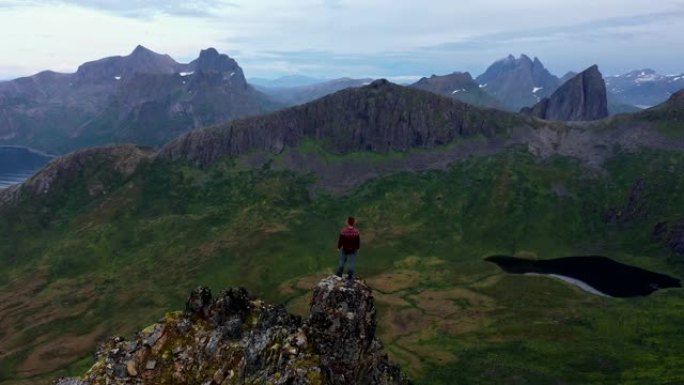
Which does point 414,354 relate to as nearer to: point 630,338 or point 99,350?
point 630,338

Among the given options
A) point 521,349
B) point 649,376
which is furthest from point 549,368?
point 649,376

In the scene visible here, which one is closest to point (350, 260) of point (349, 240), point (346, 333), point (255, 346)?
point (349, 240)

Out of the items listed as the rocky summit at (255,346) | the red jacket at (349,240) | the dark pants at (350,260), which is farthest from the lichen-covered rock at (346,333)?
the red jacket at (349,240)

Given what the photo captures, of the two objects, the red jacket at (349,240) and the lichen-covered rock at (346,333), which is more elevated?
the red jacket at (349,240)

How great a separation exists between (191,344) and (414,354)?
15394cm

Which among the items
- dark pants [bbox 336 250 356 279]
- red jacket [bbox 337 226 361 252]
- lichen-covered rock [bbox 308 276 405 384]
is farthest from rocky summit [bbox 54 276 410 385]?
red jacket [bbox 337 226 361 252]

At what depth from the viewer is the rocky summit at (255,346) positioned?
43906 mm

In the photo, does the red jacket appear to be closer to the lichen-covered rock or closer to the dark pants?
the dark pants

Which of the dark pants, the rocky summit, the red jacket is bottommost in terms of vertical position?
the rocky summit

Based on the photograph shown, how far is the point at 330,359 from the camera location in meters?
43.3

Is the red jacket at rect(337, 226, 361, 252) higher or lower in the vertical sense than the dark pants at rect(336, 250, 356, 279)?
higher

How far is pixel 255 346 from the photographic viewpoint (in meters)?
46.5

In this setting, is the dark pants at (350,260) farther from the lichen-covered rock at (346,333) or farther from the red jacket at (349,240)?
the lichen-covered rock at (346,333)

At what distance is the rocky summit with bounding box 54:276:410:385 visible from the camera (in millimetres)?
43906
